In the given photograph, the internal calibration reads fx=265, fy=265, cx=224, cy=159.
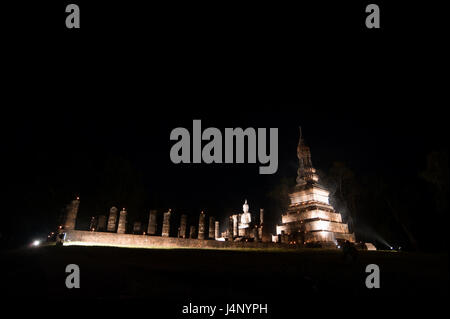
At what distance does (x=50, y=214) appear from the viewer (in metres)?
30.3

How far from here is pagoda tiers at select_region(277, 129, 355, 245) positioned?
3488 centimetres

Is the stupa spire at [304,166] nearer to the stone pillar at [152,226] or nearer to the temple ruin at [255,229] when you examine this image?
the temple ruin at [255,229]

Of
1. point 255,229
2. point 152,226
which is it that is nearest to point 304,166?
point 255,229

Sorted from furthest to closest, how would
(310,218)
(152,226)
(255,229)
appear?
(310,218)
(255,229)
(152,226)

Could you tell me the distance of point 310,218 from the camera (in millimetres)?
36875

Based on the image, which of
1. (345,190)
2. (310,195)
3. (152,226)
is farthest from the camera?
(345,190)

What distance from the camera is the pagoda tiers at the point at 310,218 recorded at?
1373 inches

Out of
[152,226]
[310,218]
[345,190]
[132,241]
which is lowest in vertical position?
Answer: [132,241]

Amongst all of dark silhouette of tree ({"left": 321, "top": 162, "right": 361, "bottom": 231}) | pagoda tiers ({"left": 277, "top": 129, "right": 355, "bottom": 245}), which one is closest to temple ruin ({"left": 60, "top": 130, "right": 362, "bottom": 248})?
pagoda tiers ({"left": 277, "top": 129, "right": 355, "bottom": 245})

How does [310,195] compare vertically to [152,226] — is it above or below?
above

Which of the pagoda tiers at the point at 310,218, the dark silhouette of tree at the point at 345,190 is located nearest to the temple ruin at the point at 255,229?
the pagoda tiers at the point at 310,218

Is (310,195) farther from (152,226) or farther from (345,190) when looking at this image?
(152,226)
